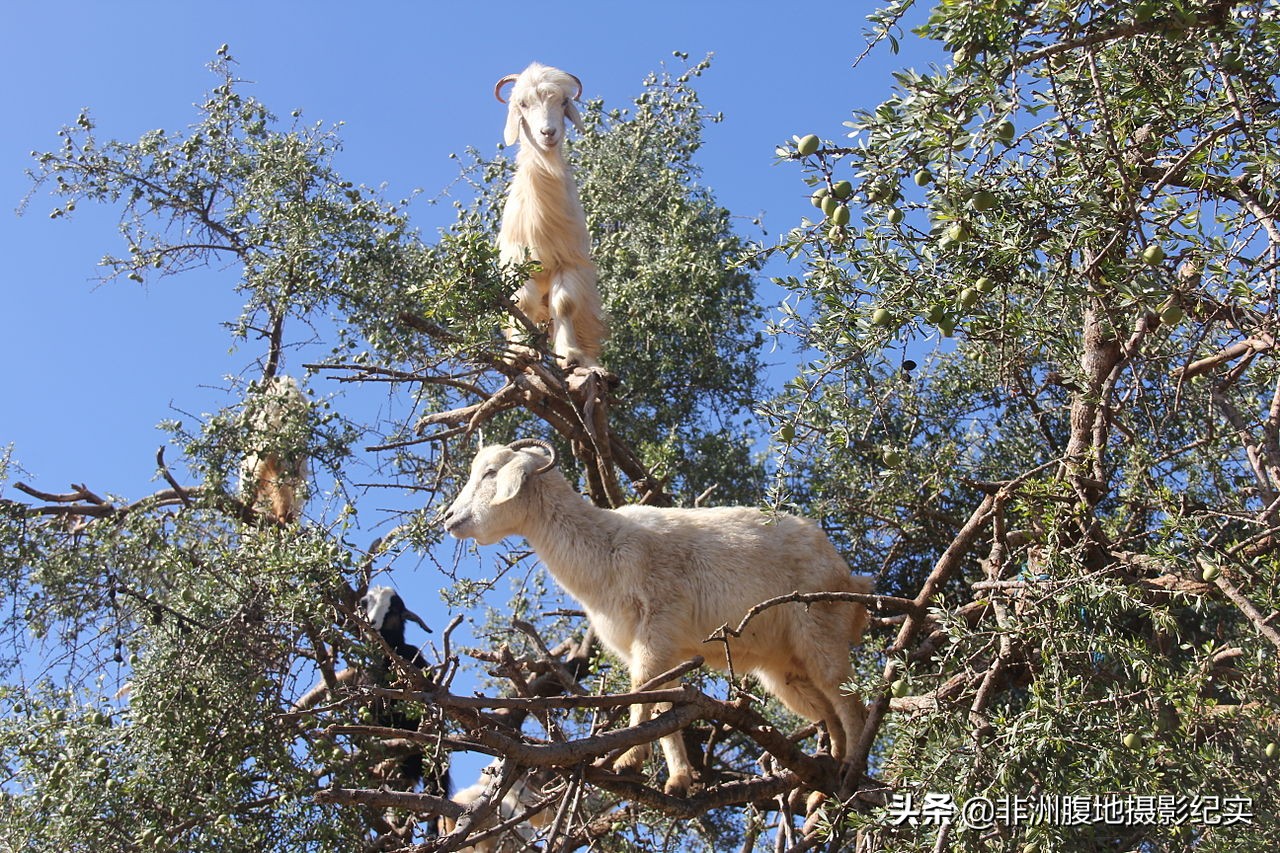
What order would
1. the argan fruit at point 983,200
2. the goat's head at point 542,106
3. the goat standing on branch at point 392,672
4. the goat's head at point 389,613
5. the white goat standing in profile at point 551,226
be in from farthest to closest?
the goat's head at point 542,106 → the white goat standing in profile at point 551,226 → the goat's head at point 389,613 → the goat standing on branch at point 392,672 → the argan fruit at point 983,200

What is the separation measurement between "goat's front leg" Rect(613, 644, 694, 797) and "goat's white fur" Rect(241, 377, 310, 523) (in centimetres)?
196

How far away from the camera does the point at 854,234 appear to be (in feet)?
14.4

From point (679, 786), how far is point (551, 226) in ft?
15.2

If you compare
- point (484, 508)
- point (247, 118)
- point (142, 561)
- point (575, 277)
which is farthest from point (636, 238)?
point (142, 561)

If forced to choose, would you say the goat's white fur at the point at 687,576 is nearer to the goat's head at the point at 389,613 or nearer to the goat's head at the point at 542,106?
the goat's head at the point at 389,613

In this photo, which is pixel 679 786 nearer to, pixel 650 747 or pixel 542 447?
pixel 650 747

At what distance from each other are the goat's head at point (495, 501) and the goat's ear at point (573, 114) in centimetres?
427

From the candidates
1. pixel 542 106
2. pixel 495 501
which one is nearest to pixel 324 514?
pixel 495 501

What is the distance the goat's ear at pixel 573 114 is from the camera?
9.95 metres

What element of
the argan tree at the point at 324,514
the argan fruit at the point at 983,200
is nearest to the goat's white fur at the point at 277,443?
the argan tree at the point at 324,514

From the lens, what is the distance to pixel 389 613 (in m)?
8.02

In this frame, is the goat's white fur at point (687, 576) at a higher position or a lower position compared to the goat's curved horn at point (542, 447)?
lower

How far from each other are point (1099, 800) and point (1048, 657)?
0.45 meters

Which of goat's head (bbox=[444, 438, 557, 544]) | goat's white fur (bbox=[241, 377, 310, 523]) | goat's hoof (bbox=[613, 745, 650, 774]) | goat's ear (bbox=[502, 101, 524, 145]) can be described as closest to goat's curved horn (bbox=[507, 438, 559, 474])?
goat's head (bbox=[444, 438, 557, 544])
